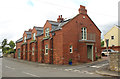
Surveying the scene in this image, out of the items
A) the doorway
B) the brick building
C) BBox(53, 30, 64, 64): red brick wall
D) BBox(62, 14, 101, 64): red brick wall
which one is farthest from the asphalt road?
the doorway

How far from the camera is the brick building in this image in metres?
20.7

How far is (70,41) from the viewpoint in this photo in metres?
21.3

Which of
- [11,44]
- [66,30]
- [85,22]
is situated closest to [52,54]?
[66,30]

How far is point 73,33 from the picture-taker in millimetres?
21797

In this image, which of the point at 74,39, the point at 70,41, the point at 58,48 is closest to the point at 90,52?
the point at 74,39

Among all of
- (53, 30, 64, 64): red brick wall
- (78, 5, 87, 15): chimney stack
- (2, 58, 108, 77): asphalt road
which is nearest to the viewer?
(2, 58, 108, 77): asphalt road

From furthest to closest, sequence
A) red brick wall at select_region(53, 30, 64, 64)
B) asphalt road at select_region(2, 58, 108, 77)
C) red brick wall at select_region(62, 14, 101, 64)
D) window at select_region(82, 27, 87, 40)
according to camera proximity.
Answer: window at select_region(82, 27, 87, 40) → red brick wall at select_region(62, 14, 101, 64) → red brick wall at select_region(53, 30, 64, 64) → asphalt road at select_region(2, 58, 108, 77)

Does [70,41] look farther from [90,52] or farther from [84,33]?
[90,52]

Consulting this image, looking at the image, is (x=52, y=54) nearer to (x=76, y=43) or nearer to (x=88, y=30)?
(x=76, y=43)

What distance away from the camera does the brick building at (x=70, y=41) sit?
2073 cm

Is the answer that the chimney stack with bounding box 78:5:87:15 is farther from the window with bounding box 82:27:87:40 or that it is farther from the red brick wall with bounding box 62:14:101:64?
the window with bounding box 82:27:87:40

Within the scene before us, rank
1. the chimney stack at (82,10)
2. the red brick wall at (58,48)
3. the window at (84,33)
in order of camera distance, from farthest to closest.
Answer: the chimney stack at (82,10) < the window at (84,33) < the red brick wall at (58,48)

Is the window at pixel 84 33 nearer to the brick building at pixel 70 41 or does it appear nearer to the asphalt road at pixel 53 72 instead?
the brick building at pixel 70 41

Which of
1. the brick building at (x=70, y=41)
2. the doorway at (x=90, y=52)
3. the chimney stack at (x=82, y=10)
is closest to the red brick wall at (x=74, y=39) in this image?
the brick building at (x=70, y=41)
